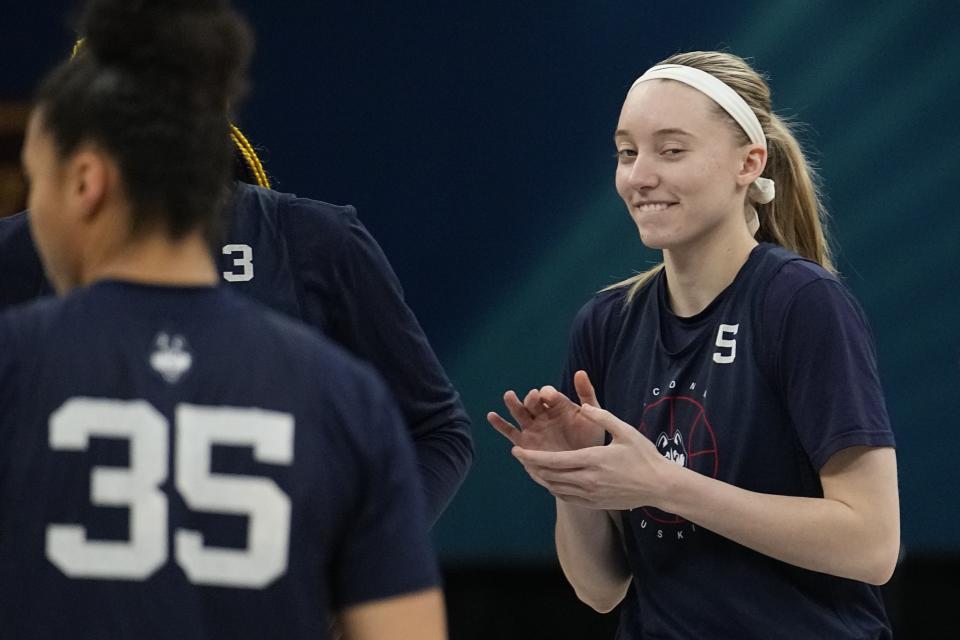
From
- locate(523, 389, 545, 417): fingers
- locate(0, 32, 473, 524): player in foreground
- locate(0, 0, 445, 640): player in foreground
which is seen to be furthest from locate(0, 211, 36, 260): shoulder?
locate(523, 389, 545, 417): fingers

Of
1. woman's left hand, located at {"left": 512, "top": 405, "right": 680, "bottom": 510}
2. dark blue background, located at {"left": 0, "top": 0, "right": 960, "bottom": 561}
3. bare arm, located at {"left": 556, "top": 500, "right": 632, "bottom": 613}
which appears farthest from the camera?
dark blue background, located at {"left": 0, "top": 0, "right": 960, "bottom": 561}

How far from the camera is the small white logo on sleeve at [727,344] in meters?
2.40

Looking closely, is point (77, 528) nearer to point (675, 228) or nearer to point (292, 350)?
point (292, 350)

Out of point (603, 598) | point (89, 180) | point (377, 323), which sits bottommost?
point (603, 598)

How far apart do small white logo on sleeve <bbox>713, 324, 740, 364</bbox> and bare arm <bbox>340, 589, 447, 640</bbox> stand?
1.07m

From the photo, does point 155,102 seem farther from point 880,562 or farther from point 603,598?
point 603,598

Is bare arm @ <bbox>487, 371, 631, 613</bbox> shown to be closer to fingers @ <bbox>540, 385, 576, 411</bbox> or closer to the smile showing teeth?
fingers @ <bbox>540, 385, 576, 411</bbox>

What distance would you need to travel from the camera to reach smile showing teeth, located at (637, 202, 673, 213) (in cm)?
247

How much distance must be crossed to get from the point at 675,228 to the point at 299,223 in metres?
0.68

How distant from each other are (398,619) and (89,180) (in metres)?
0.53

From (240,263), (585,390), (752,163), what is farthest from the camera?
(752,163)

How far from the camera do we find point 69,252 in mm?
1454

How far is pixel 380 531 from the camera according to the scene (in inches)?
57.1

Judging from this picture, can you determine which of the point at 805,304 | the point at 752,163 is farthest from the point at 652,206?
the point at 805,304
